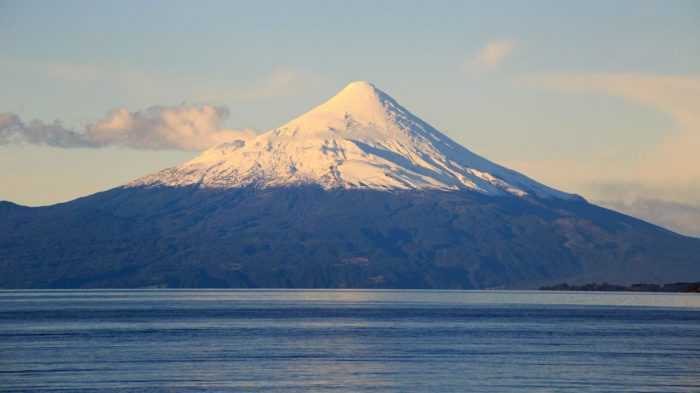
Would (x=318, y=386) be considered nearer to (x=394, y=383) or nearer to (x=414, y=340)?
(x=394, y=383)

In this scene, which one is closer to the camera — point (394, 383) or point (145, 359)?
point (394, 383)

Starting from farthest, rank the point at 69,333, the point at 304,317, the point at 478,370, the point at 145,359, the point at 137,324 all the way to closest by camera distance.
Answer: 1. the point at 304,317
2. the point at 137,324
3. the point at 69,333
4. the point at 145,359
5. the point at 478,370

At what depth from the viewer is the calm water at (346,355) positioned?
6975 centimetres

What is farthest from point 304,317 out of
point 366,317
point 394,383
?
point 394,383

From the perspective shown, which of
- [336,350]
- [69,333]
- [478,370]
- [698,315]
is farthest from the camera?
[698,315]

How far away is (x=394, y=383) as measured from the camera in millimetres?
70375

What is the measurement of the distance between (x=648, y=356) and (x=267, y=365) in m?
28.0

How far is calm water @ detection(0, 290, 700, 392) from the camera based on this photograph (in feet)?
229

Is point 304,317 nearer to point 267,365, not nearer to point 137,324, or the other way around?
point 137,324

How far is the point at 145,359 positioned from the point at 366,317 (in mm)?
71263

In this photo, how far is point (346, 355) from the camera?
3499 inches

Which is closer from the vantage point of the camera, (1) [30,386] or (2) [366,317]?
(1) [30,386]

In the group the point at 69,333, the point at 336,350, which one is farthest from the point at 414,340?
the point at 69,333

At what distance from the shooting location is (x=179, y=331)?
117500mm
